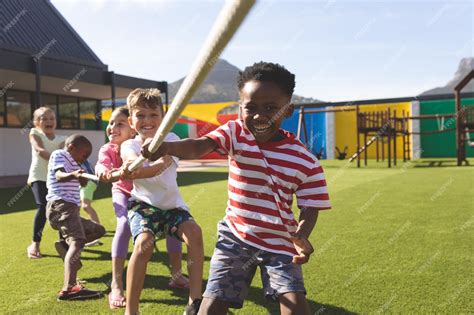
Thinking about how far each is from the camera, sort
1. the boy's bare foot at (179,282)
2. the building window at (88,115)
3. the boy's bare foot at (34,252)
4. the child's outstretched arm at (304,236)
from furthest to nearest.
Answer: the building window at (88,115), the boy's bare foot at (34,252), the boy's bare foot at (179,282), the child's outstretched arm at (304,236)

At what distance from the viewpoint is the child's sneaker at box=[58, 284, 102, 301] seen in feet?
10.8

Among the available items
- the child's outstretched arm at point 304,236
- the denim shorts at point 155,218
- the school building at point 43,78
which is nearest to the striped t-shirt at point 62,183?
the denim shorts at point 155,218

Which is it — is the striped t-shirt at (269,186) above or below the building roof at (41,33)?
below

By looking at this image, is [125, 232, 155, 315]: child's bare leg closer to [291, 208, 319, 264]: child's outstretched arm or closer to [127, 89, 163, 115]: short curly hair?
[127, 89, 163, 115]: short curly hair

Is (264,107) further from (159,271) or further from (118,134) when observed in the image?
(159,271)

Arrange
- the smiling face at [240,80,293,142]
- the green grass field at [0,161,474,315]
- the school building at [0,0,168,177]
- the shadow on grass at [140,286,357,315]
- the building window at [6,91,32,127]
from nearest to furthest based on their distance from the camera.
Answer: the smiling face at [240,80,293,142] → the shadow on grass at [140,286,357,315] → the green grass field at [0,161,474,315] → the school building at [0,0,168,177] → the building window at [6,91,32,127]

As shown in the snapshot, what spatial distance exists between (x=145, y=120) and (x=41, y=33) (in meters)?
16.2

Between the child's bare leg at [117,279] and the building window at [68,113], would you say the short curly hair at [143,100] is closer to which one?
the child's bare leg at [117,279]

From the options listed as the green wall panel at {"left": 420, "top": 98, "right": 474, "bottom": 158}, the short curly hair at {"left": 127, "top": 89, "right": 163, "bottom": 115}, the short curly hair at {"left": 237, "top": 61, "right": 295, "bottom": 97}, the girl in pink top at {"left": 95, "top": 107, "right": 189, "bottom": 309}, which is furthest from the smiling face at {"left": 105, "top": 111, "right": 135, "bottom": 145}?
the green wall panel at {"left": 420, "top": 98, "right": 474, "bottom": 158}

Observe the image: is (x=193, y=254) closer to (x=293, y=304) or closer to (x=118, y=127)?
(x=293, y=304)

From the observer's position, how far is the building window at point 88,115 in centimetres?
2034

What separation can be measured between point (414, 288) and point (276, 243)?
1679 mm

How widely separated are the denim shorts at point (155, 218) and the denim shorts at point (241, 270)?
0.86m

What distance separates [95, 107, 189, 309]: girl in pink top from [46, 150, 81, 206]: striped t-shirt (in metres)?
0.34
